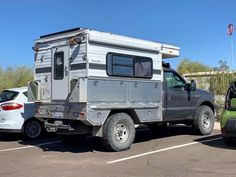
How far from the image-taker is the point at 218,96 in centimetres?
1866

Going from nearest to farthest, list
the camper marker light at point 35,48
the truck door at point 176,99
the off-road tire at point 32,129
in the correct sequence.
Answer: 1. the camper marker light at point 35,48
2. the truck door at point 176,99
3. the off-road tire at point 32,129

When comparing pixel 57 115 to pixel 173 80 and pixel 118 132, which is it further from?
pixel 173 80

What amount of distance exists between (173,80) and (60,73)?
3.61 m

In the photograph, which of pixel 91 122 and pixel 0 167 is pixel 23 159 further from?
pixel 91 122

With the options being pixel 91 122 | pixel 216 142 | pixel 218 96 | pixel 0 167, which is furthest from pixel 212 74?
pixel 0 167

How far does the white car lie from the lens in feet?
41.6

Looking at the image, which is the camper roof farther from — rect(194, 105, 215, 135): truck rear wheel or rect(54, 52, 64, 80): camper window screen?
rect(194, 105, 215, 135): truck rear wheel

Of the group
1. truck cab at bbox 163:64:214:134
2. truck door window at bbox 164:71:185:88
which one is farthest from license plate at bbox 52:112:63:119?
truck door window at bbox 164:71:185:88

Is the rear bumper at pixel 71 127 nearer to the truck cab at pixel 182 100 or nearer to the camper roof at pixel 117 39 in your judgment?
the camper roof at pixel 117 39

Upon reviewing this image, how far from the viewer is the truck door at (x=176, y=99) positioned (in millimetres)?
12406

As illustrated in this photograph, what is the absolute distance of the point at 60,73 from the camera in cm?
1105

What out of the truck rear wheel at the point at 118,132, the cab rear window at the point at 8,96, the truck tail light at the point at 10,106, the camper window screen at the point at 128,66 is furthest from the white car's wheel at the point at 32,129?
the camper window screen at the point at 128,66

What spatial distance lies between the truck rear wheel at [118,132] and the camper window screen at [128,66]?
1097 mm

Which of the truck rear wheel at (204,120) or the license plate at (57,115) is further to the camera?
the truck rear wheel at (204,120)
